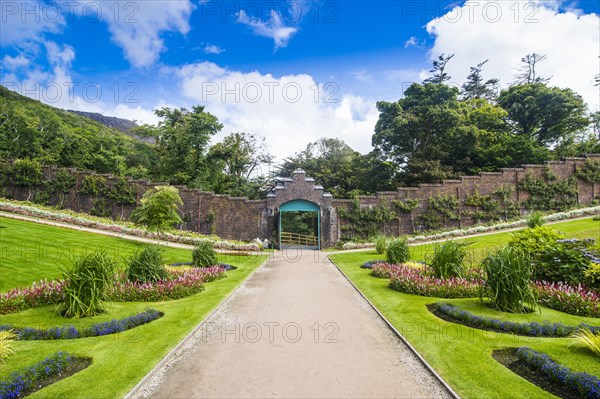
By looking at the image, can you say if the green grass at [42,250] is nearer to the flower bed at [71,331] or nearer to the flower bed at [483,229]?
the flower bed at [71,331]

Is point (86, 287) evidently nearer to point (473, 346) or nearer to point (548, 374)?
point (473, 346)

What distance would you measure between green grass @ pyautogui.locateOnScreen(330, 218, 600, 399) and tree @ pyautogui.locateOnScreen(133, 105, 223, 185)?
93.2 feet

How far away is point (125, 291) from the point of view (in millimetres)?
8914

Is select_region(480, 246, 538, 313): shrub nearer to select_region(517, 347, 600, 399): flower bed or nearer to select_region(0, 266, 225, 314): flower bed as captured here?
select_region(517, 347, 600, 399): flower bed

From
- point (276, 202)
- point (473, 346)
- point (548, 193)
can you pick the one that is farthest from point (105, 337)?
point (548, 193)

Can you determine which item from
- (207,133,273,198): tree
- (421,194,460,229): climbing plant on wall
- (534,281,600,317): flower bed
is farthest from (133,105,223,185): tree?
(534,281,600,317): flower bed

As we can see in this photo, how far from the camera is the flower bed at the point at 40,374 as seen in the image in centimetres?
406

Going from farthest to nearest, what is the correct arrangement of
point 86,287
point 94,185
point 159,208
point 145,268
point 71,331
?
point 94,185 < point 159,208 < point 145,268 < point 86,287 < point 71,331

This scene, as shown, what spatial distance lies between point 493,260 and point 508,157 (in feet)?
93.3

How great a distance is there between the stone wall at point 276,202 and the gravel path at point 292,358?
52.2 ft

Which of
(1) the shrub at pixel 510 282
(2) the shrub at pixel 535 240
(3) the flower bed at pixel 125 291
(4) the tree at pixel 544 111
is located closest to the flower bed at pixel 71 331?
(3) the flower bed at pixel 125 291

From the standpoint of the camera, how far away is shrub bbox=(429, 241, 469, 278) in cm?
1014

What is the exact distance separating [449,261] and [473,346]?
16.2ft

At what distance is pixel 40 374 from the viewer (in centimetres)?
454
